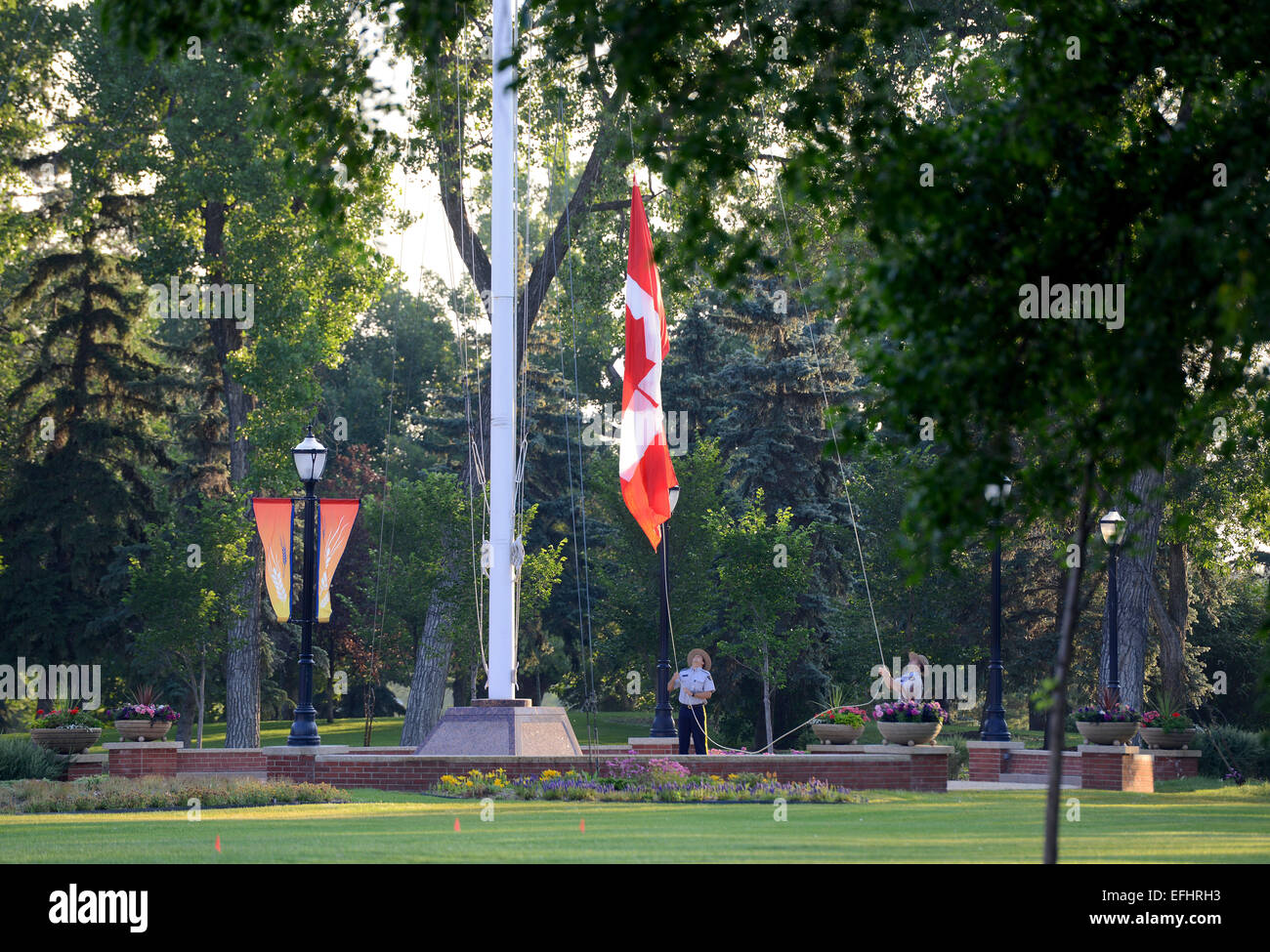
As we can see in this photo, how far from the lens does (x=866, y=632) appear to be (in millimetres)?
40656

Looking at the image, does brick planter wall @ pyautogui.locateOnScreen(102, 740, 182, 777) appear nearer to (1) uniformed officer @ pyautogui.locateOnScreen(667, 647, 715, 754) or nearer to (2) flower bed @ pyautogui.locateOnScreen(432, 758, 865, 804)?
(2) flower bed @ pyautogui.locateOnScreen(432, 758, 865, 804)

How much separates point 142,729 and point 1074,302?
67.0 ft

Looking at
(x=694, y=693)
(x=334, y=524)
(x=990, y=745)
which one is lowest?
(x=990, y=745)

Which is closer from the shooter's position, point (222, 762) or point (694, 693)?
point (694, 693)

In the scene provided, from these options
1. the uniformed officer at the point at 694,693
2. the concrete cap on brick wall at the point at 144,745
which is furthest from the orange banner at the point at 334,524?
the uniformed officer at the point at 694,693

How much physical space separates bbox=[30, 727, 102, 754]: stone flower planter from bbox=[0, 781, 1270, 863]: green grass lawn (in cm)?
907

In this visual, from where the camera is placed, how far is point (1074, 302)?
7.69 metres

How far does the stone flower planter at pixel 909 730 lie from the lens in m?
21.6

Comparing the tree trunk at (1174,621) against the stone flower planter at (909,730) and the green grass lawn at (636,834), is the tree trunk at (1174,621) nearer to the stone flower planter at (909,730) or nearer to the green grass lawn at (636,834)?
the stone flower planter at (909,730)

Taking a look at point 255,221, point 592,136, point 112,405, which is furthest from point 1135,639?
point 112,405

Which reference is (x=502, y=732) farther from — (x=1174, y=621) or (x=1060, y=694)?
(x=1174, y=621)

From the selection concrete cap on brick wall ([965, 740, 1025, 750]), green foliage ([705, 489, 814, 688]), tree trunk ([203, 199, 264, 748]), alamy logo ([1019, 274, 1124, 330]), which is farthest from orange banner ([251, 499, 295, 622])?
alamy logo ([1019, 274, 1124, 330])
